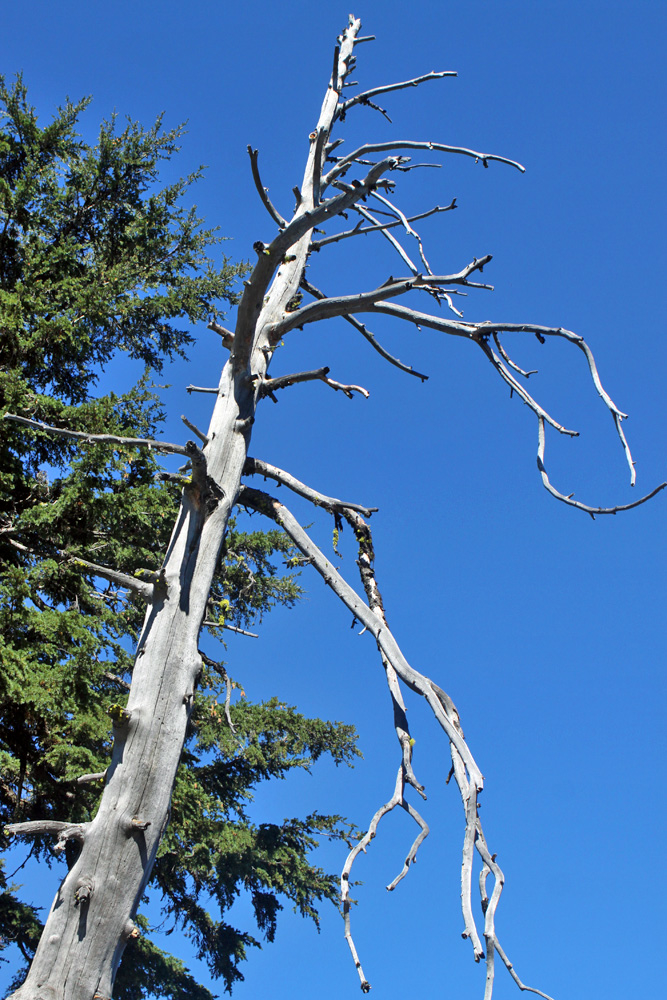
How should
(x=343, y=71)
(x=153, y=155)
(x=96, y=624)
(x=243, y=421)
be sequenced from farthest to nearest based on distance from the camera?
(x=153, y=155)
(x=96, y=624)
(x=343, y=71)
(x=243, y=421)

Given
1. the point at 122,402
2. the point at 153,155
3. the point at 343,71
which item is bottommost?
the point at 122,402

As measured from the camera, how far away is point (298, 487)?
4.10 meters

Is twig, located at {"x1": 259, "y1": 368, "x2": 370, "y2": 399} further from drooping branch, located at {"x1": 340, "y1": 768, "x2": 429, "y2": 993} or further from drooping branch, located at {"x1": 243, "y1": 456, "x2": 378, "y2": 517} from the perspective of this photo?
drooping branch, located at {"x1": 340, "y1": 768, "x2": 429, "y2": 993}

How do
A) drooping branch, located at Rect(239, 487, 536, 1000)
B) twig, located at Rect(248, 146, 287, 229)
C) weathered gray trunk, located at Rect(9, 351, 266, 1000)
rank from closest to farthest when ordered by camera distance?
1. drooping branch, located at Rect(239, 487, 536, 1000)
2. weathered gray trunk, located at Rect(9, 351, 266, 1000)
3. twig, located at Rect(248, 146, 287, 229)

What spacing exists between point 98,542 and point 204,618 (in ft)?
15.8

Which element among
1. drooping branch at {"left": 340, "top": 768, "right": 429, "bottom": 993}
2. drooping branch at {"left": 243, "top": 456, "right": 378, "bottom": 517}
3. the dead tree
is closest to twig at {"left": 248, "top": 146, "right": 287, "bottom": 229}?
the dead tree

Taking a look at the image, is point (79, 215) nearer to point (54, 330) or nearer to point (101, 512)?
point (54, 330)

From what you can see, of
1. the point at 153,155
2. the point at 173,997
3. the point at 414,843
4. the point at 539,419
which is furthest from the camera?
the point at 173,997

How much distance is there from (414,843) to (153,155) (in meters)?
10.5

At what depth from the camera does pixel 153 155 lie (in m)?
10.7

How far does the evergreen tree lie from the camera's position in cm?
655

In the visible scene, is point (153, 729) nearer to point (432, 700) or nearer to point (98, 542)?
point (432, 700)

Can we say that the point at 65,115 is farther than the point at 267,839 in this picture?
No

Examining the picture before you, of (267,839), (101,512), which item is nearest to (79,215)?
(101,512)
